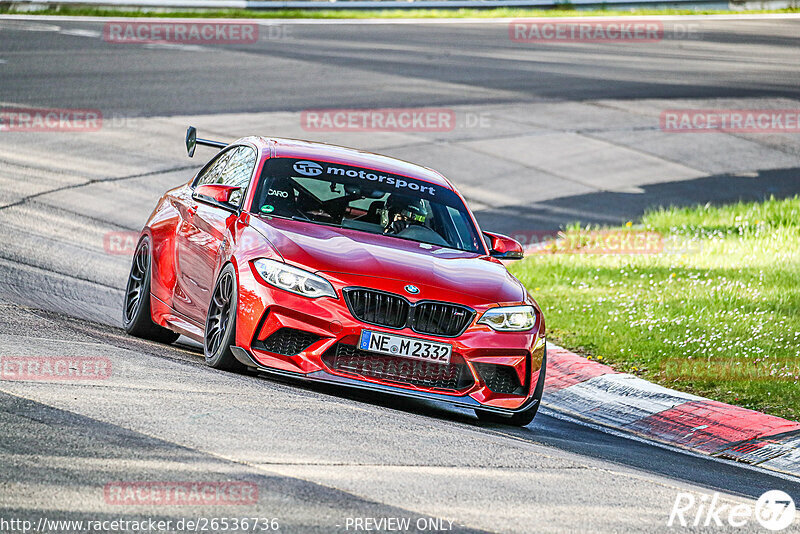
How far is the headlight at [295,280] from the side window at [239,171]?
1.25 meters

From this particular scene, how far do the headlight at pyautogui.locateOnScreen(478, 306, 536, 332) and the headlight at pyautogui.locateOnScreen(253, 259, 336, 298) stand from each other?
1.00 m

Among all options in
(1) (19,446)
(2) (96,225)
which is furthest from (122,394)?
(2) (96,225)

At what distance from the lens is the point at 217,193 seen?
8531 millimetres

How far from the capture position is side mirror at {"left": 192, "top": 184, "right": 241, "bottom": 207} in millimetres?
8500
